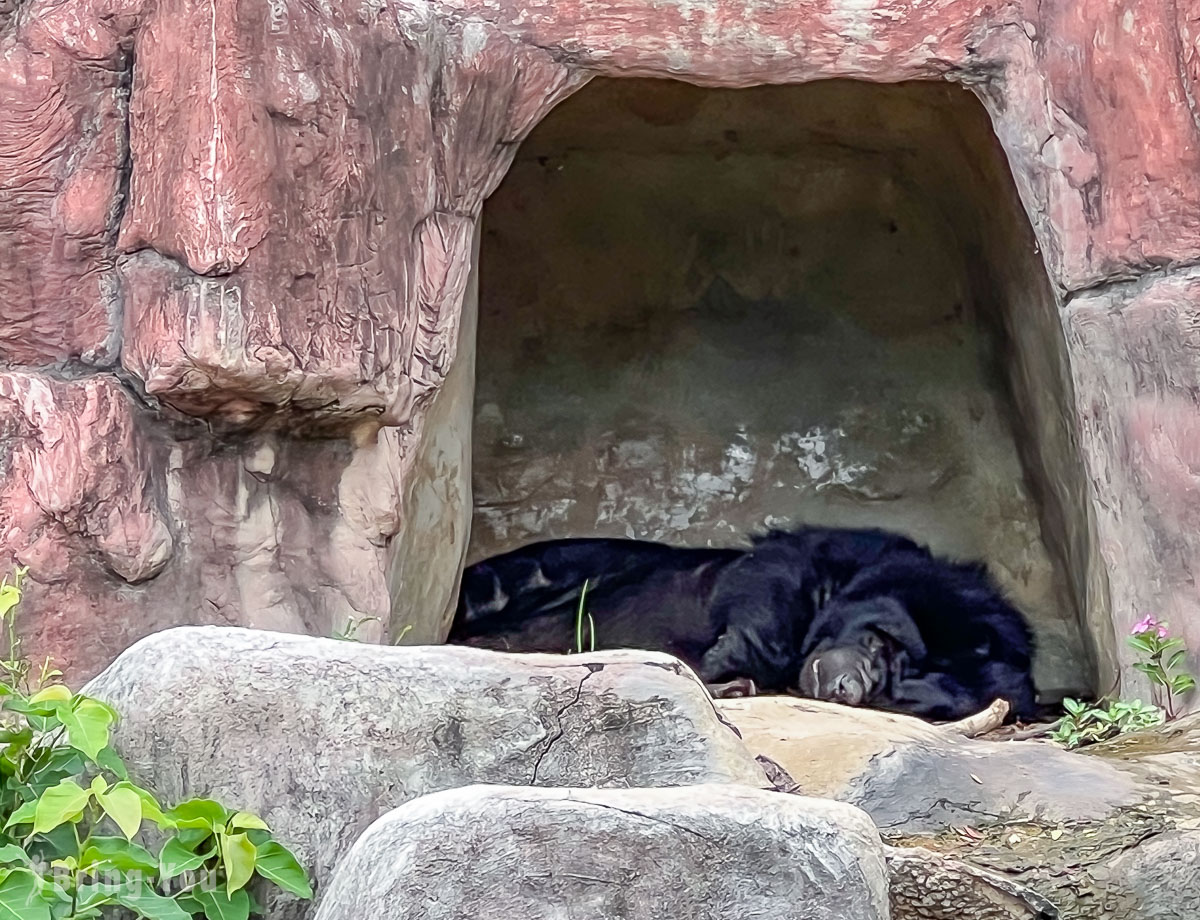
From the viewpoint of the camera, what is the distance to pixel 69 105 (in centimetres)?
241

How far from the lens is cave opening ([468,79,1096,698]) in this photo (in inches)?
160

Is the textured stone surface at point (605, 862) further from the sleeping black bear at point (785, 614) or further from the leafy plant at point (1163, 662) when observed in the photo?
the sleeping black bear at point (785, 614)

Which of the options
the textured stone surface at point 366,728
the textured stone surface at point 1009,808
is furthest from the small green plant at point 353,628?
the textured stone surface at point 366,728

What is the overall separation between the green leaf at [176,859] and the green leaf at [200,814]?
27 millimetres

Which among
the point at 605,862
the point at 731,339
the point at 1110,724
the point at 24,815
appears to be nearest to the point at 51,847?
the point at 24,815

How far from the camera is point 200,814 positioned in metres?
1.40

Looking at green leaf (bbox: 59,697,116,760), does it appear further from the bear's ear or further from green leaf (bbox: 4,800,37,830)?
the bear's ear

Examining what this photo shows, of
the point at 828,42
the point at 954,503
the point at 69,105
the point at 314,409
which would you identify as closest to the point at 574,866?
the point at 314,409

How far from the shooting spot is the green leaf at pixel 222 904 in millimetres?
1396

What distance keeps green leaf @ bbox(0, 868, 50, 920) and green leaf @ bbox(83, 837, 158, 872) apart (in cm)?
5

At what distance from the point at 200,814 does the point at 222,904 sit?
9 cm

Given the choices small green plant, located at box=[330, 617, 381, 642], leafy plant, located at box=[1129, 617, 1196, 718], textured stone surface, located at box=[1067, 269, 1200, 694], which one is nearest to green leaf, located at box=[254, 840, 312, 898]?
small green plant, located at box=[330, 617, 381, 642]

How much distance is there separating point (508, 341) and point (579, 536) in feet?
2.12

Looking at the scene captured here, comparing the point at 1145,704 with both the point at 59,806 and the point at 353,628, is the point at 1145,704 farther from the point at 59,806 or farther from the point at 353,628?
the point at 59,806
